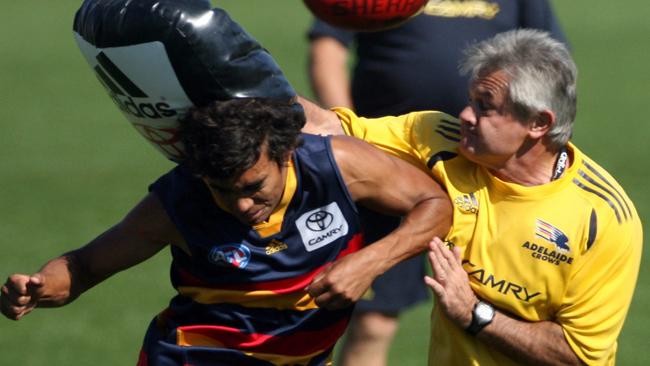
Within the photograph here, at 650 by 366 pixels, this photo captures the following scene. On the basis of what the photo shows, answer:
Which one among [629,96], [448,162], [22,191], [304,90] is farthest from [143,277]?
[629,96]

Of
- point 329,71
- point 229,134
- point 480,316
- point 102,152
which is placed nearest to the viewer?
point 229,134

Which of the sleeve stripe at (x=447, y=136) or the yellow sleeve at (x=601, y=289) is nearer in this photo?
the yellow sleeve at (x=601, y=289)

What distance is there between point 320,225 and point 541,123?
792 millimetres

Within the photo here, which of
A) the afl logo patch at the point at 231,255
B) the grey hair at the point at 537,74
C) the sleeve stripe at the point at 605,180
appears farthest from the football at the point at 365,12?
the afl logo patch at the point at 231,255

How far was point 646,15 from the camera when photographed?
17.9 m

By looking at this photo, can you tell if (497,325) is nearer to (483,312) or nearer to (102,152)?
(483,312)

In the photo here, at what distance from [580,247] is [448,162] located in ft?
1.74

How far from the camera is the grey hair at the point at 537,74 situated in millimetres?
4566

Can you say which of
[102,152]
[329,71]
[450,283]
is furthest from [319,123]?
[102,152]

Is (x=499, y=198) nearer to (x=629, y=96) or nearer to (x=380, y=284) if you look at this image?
(x=380, y=284)

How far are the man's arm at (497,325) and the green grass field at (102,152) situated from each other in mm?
2743

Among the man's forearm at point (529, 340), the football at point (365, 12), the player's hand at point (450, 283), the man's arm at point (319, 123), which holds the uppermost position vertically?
the football at point (365, 12)

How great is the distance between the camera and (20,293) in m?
4.59

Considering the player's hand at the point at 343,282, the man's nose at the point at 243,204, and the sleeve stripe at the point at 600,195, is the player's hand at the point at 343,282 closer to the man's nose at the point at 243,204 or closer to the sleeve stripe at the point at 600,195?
the man's nose at the point at 243,204
